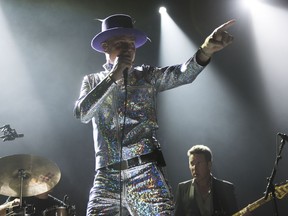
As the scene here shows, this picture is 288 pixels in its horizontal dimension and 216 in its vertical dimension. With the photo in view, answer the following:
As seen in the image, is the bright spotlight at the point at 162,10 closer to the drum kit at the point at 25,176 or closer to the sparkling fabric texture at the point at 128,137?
the drum kit at the point at 25,176

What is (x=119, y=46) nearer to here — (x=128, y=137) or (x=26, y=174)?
(x=128, y=137)

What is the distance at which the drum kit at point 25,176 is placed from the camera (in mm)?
4184

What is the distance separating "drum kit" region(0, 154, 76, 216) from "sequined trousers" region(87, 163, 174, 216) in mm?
2485

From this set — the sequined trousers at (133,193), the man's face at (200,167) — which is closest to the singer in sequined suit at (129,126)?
the sequined trousers at (133,193)

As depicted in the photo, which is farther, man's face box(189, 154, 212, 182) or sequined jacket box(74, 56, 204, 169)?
man's face box(189, 154, 212, 182)

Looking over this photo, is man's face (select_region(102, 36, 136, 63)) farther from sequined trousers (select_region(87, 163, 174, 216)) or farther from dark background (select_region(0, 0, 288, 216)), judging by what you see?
dark background (select_region(0, 0, 288, 216))

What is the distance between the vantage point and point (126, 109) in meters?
2.03

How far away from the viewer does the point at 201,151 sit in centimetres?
480

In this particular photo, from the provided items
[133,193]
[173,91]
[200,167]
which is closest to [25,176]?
[200,167]

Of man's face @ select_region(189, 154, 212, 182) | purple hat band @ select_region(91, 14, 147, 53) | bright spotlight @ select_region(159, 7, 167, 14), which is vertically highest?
bright spotlight @ select_region(159, 7, 167, 14)

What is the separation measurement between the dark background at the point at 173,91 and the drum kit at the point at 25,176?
1.70m

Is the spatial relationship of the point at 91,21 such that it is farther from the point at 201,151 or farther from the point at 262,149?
the point at 262,149

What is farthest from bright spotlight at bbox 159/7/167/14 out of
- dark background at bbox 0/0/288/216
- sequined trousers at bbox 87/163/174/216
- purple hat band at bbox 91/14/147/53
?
sequined trousers at bbox 87/163/174/216

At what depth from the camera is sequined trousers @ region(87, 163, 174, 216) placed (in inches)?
71.8
